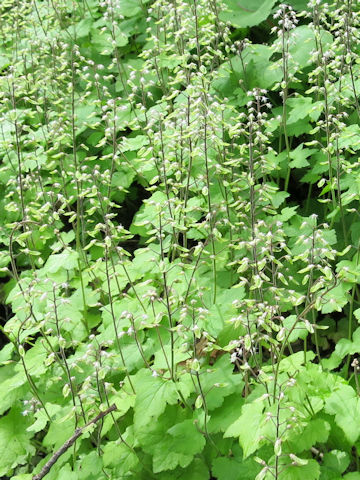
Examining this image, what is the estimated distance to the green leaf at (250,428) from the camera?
212 cm

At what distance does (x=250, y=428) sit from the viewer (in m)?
2.19

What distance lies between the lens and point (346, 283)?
8.95 feet

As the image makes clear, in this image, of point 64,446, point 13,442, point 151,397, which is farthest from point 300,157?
point 13,442

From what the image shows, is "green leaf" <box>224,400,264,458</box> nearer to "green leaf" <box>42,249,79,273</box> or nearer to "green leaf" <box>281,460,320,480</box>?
"green leaf" <box>281,460,320,480</box>

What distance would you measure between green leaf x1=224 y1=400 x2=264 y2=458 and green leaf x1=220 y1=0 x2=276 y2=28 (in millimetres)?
2990

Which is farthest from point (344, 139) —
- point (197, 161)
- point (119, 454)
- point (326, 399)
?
point (119, 454)

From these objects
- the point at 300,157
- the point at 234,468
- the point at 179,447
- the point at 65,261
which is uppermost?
the point at 300,157

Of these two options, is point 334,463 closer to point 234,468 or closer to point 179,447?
point 234,468

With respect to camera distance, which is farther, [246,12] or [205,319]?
[246,12]

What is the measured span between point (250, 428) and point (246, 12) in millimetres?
3663

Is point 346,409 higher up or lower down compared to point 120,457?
higher up

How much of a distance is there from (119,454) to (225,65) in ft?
8.73

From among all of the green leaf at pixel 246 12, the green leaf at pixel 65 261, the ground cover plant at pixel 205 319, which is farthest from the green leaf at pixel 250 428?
the green leaf at pixel 246 12

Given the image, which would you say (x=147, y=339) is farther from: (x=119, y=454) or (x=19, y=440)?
(x=19, y=440)
